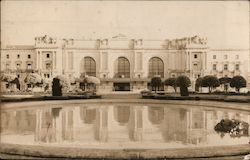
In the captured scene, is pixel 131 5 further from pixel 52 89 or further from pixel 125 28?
pixel 52 89

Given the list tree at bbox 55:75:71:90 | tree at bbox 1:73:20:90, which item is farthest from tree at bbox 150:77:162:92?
tree at bbox 1:73:20:90

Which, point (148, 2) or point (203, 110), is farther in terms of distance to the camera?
point (203, 110)

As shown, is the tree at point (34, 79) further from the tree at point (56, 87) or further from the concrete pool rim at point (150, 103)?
the concrete pool rim at point (150, 103)

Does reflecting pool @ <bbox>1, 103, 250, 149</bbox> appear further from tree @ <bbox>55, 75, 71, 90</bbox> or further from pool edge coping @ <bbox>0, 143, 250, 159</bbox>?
tree @ <bbox>55, 75, 71, 90</bbox>

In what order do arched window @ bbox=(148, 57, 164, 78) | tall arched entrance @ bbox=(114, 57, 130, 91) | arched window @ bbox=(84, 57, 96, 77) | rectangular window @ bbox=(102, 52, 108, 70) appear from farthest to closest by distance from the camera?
1. tall arched entrance @ bbox=(114, 57, 130, 91)
2. rectangular window @ bbox=(102, 52, 108, 70)
3. arched window @ bbox=(84, 57, 96, 77)
4. arched window @ bbox=(148, 57, 164, 78)

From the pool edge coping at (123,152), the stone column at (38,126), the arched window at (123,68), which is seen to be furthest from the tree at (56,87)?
the pool edge coping at (123,152)

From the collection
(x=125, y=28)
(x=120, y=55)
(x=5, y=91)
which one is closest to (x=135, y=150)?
(x=125, y=28)
